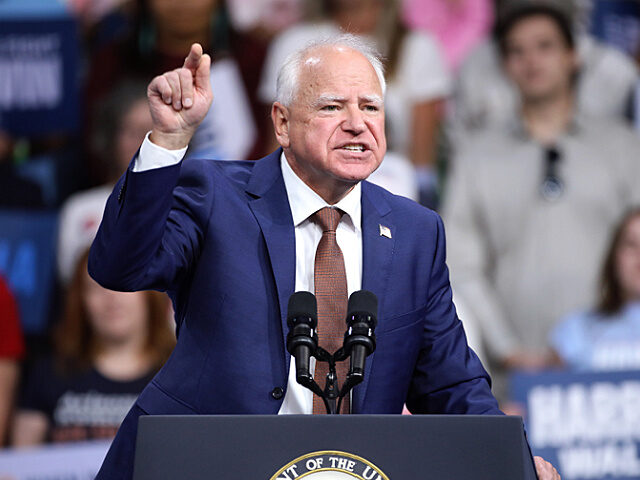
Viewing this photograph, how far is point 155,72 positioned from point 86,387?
5.67 ft

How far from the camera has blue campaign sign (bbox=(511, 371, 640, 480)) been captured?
4.75m

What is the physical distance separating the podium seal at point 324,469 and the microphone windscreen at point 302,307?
0.26m

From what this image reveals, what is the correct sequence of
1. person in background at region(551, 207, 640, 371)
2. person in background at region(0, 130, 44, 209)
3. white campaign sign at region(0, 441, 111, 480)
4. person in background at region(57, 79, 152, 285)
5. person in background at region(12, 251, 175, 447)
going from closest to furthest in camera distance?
white campaign sign at region(0, 441, 111, 480) → person in background at region(12, 251, 175, 447) → person in background at region(551, 207, 640, 371) → person in background at region(57, 79, 152, 285) → person in background at region(0, 130, 44, 209)

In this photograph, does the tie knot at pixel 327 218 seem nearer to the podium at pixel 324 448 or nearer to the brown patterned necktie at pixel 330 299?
the brown patterned necktie at pixel 330 299

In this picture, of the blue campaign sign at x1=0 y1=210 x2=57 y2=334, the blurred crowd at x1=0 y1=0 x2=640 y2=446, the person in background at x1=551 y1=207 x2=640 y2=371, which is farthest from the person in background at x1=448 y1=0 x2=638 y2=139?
the blue campaign sign at x1=0 y1=210 x2=57 y2=334

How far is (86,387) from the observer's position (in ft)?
15.6

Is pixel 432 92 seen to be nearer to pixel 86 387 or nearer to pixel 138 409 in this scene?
pixel 86 387

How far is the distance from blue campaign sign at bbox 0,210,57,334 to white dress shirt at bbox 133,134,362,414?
3.30 meters

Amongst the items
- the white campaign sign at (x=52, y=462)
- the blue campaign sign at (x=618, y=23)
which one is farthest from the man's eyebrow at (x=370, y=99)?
the blue campaign sign at (x=618, y=23)

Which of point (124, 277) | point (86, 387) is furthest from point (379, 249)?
point (86, 387)

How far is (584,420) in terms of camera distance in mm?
4820

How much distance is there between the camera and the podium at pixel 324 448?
1.69 m

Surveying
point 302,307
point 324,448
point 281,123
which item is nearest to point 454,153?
point 281,123

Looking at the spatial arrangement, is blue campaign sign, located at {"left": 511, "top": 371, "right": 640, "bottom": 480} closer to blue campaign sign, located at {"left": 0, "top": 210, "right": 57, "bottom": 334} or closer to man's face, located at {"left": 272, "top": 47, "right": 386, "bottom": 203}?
blue campaign sign, located at {"left": 0, "top": 210, "right": 57, "bottom": 334}
